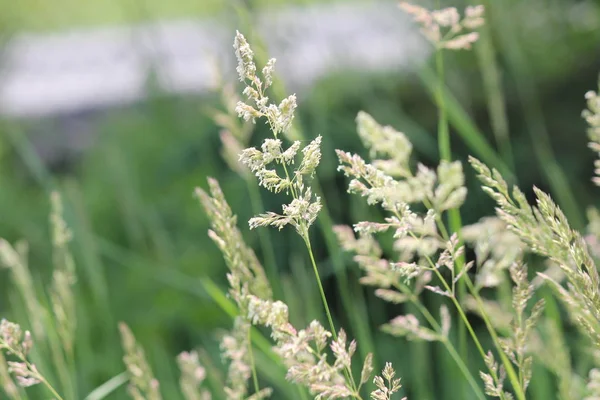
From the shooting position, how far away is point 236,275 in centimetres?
80

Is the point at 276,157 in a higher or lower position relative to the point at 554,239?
higher

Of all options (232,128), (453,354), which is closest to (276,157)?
(453,354)

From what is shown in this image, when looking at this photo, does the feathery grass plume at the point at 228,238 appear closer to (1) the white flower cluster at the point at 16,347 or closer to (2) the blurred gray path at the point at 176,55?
(1) the white flower cluster at the point at 16,347

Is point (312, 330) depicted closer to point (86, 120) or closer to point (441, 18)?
point (441, 18)

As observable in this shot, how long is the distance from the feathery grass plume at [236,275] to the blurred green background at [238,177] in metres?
0.93

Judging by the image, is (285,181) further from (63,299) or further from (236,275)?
(63,299)

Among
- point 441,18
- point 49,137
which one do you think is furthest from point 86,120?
point 441,18

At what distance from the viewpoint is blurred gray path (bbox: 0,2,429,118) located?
2924 mm

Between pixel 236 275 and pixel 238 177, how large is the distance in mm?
2260

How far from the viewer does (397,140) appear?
952mm

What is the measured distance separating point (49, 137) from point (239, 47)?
5085mm

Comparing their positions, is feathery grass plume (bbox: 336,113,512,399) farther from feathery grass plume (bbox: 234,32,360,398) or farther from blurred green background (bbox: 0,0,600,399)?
blurred green background (bbox: 0,0,600,399)

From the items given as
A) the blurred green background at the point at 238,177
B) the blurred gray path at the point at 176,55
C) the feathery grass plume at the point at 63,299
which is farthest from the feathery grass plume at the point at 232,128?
the blurred green background at the point at 238,177

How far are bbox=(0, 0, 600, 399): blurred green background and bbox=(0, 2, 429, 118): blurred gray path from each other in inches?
4.8
